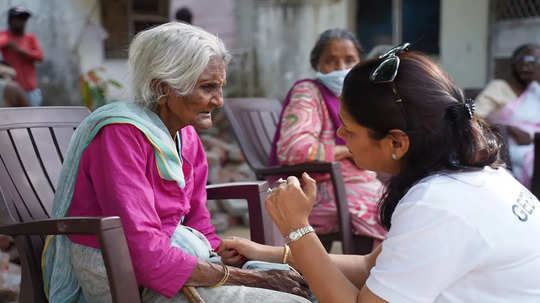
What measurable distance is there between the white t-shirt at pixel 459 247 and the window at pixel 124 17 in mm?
5049

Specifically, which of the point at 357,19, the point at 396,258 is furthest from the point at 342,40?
the point at 357,19

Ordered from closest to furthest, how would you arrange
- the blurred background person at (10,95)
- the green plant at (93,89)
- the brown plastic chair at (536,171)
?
1. the brown plastic chair at (536,171)
2. the blurred background person at (10,95)
3. the green plant at (93,89)

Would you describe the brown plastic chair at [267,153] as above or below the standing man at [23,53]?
below

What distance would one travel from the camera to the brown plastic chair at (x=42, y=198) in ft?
5.07

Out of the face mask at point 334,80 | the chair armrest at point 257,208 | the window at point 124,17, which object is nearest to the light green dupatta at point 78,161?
the chair armrest at point 257,208

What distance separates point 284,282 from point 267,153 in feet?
5.91

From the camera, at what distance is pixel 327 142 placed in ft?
10.5

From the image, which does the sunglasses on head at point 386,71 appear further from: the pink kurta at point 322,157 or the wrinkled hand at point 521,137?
the wrinkled hand at point 521,137

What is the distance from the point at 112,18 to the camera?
6.43 m

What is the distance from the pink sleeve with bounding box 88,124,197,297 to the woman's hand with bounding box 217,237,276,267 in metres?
Answer: 0.23

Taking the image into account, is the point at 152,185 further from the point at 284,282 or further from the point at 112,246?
the point at 284,282

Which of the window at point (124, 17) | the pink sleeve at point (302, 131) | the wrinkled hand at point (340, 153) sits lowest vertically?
the wrinkled hand at point (340, 153)

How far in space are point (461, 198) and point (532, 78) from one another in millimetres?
3479

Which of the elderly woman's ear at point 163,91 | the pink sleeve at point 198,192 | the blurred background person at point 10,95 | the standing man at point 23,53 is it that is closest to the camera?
the elderly woman's ear at point 163,91
